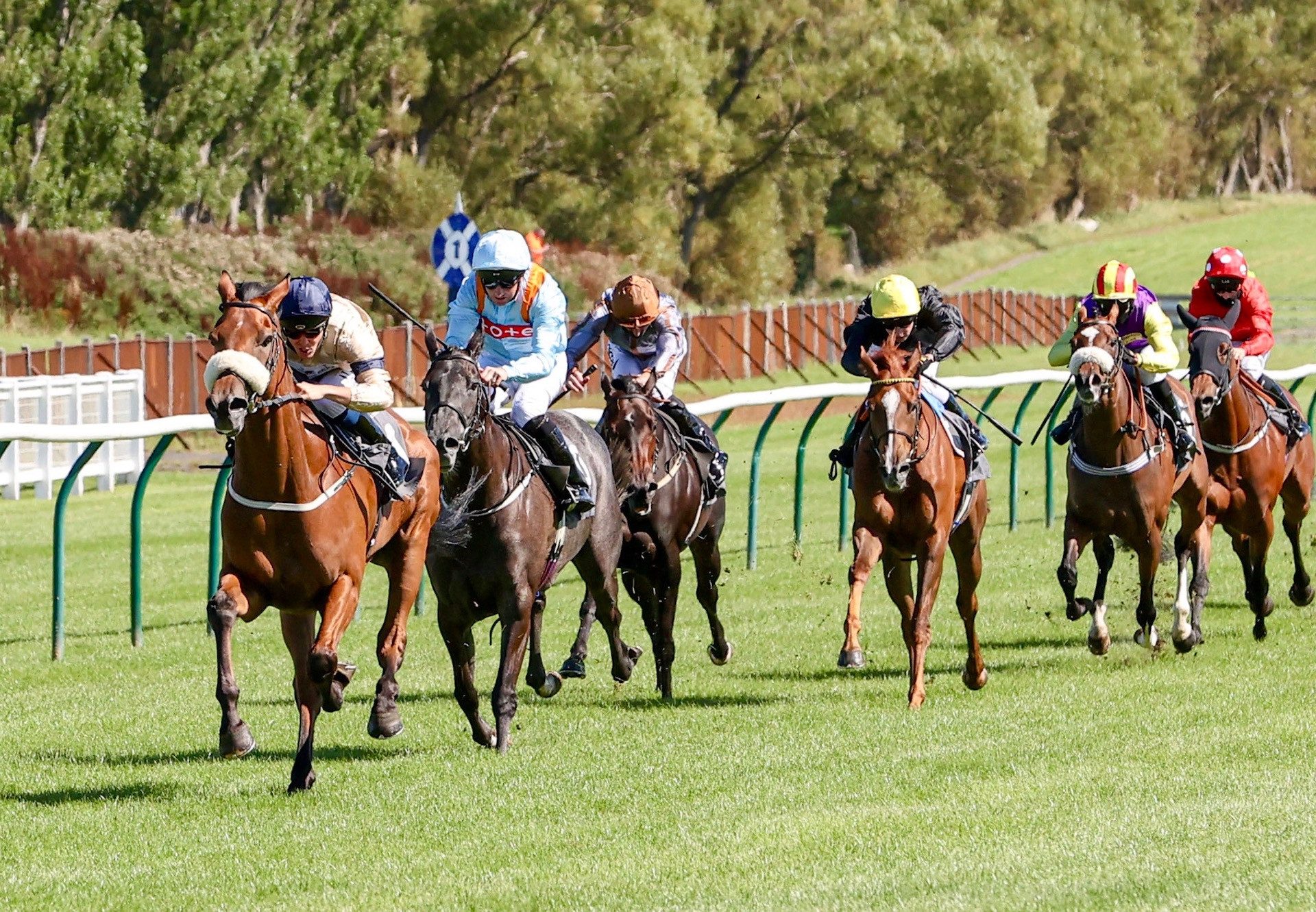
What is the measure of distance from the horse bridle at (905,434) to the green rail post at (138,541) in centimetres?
378

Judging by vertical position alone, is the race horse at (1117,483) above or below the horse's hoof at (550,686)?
above

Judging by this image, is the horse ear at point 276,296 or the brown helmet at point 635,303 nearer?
the horse ear at point 276,296

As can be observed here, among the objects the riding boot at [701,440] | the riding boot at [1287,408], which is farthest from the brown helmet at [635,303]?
the riding boot at [1287,408]

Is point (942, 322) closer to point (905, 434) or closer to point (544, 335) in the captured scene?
point (905, 434)

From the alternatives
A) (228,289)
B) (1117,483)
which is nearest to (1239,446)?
(1117,483)

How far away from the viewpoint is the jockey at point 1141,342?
10742mm

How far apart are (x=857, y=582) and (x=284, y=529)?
3319mm

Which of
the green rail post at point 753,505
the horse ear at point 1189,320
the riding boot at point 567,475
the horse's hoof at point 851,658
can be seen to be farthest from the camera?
the green rail post at point 753,505

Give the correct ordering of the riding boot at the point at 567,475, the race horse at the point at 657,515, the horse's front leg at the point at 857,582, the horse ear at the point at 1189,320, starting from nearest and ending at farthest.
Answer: the riding boot at the point at 567,475, the race horse at the point at 657,515, the horse's front leg at the point at 857,582, the horse ear at the point at 1189,320

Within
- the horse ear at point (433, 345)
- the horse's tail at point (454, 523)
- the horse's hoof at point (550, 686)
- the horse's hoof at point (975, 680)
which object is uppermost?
the horse ear at point (433, 345)

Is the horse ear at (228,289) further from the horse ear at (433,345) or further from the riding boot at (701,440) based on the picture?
the riding boot at (701,440)

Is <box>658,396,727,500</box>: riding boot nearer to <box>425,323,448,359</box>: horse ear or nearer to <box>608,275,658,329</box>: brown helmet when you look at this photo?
<box>608,275,658,329</box>: brown helmet

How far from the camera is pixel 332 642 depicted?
7.45 meters

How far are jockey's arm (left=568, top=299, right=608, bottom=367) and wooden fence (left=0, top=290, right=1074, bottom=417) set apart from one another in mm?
824
